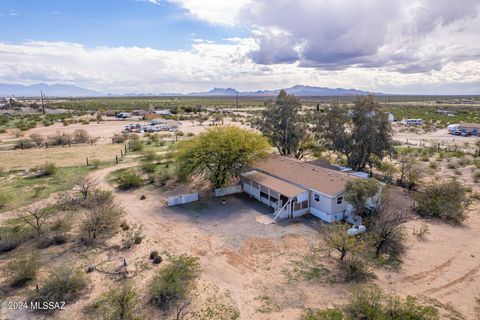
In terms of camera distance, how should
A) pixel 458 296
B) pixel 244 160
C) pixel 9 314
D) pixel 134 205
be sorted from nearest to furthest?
pixel 9 314 → pixel 458 296 → pixel 134 205 → pixel 244 160

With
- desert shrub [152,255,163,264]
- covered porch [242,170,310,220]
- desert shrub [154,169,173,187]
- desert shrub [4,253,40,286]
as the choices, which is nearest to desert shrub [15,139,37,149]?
desert shrub [154,169,173,187]

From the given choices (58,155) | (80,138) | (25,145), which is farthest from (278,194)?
(25,145)

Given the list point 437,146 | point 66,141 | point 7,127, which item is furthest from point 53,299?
point 7,127

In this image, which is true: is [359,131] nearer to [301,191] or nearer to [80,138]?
[301,191]

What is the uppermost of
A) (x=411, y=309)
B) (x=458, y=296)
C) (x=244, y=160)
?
(x=244, y=160)

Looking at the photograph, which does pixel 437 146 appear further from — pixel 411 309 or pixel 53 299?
pixel 53 299

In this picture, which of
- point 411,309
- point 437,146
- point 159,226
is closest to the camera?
point 411,309

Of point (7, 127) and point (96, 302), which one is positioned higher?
point (7, 127)
